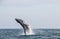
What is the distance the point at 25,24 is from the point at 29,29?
8.29 feet

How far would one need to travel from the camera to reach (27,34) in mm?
57219

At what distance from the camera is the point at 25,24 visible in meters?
53.8

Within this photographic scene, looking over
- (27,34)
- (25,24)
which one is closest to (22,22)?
(25,24)

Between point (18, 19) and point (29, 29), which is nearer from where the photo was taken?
point (18, 19)

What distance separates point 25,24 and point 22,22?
39.4 inches

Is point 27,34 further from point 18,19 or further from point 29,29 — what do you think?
point 18,19

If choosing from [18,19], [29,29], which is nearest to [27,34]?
[29,29]

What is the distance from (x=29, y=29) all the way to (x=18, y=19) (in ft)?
16.1

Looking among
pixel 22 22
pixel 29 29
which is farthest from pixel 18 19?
pixel 29 29

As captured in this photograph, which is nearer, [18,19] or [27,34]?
[18,19]

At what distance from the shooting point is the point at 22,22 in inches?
2088

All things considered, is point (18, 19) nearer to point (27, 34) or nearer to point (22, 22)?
point (22, 22)

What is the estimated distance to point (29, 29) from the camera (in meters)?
55.9

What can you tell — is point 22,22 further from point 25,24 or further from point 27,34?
point 27,34
